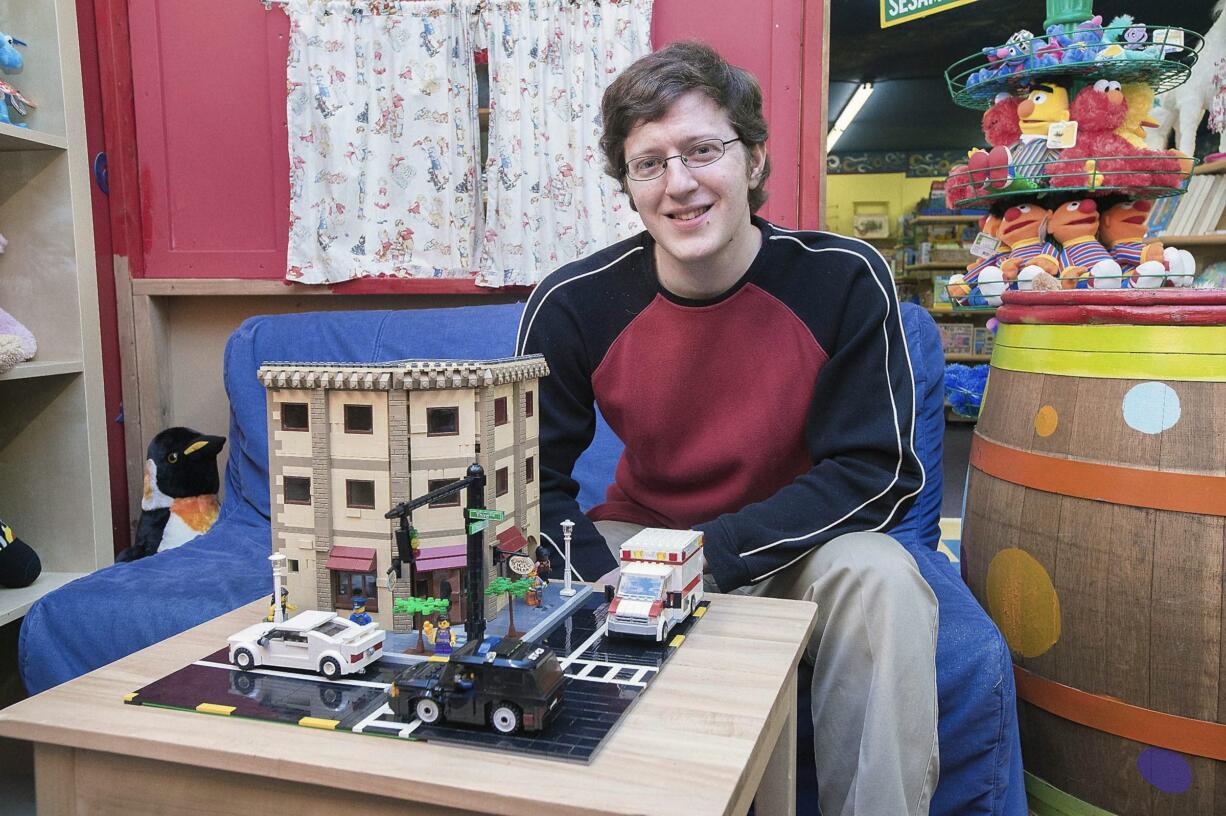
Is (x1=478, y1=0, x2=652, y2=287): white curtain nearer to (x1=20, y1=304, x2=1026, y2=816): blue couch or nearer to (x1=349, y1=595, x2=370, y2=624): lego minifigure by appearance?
(x1=20, y1=304, x2=1026, y2=816): blue couch

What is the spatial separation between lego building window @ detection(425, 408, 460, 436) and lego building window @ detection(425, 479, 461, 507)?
0.05 metres

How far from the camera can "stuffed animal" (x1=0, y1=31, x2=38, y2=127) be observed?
1.95m

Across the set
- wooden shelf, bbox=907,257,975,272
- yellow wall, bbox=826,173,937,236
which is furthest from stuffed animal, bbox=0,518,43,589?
yellow wall, bbox=826,173,937,236

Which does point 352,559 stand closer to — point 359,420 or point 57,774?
point 359,420

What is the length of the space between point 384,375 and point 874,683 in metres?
0.70

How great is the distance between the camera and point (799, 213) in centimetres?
249

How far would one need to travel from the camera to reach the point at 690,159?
1.29m

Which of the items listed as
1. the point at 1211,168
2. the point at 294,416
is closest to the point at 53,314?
the point at 294,416

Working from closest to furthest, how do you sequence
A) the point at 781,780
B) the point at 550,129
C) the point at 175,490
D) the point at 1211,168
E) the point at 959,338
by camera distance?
the point at 781,780, the point at 175,490, the point at 550,129, the point at 1211,168, the point at 959,338

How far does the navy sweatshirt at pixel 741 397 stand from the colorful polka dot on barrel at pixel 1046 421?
21cm

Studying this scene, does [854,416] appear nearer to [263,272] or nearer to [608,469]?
[608,469]

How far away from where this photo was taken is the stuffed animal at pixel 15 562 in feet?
6.25

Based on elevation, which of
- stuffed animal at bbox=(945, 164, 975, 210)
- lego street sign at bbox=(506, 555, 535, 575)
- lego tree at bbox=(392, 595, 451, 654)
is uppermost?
stuffed animal at bbox=(945, 164, 975, 210)

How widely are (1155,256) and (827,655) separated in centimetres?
142
